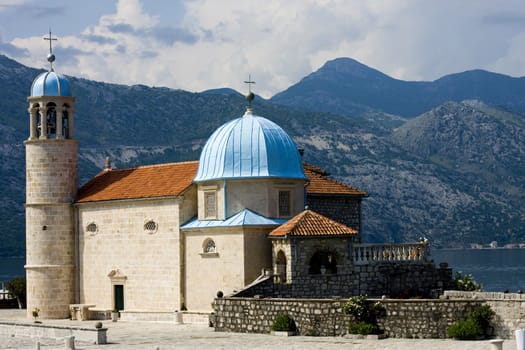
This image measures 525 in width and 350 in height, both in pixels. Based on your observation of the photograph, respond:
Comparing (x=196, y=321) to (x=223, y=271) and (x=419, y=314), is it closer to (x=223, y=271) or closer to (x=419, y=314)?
(x=223, y=271)

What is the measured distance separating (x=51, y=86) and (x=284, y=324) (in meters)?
22.4

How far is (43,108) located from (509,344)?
30027 mm

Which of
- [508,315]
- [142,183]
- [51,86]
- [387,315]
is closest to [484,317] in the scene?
[508,315]

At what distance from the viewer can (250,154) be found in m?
47.3

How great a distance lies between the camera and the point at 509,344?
32.4 meters

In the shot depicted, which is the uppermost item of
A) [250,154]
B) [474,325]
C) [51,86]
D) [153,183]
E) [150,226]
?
[51,86]

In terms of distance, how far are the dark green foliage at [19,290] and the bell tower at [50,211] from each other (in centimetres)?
652

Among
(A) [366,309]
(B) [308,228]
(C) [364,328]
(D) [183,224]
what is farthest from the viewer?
(D) [183,224]

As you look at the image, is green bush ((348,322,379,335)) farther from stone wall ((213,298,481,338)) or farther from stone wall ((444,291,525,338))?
stone wall ((444,291,525,338))

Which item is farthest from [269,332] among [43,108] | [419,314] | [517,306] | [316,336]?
[43,108]

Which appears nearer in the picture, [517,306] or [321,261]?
[517,306]

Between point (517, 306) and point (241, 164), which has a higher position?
point (241, 164)

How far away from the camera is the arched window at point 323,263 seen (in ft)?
148

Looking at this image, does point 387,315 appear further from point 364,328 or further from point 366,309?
point 364,328
